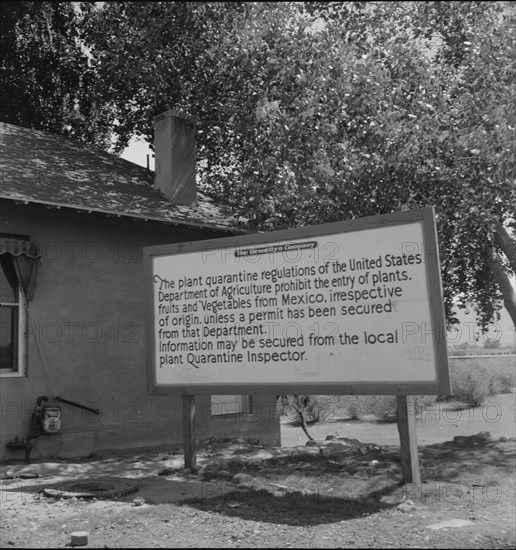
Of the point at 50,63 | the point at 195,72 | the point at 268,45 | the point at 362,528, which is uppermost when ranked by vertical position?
the point at 50,63

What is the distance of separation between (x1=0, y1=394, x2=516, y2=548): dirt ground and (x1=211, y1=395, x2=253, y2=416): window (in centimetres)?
165

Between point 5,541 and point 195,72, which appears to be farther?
point 195,72

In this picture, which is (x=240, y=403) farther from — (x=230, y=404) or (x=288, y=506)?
(x=288, y=506)

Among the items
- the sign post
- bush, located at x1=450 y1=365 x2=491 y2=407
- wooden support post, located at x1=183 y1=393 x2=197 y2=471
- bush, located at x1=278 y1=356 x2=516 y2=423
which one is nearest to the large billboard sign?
the sign post

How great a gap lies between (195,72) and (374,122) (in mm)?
6175

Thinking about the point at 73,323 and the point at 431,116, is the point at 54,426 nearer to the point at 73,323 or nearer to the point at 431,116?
the point at 73,323

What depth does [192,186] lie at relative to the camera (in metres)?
14.4

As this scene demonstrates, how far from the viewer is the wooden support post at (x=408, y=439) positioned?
24.4 feet

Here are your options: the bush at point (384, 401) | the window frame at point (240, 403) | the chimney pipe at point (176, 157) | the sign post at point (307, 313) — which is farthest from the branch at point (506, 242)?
the bush at point (384, 401)

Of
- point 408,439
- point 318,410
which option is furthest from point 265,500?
point 318,410

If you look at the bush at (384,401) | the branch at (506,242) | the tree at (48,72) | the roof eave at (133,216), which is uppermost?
the tree at (48,72)

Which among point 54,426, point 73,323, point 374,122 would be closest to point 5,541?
point 54,426

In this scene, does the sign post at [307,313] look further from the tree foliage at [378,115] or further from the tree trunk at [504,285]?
the tree trunk at [504,285]

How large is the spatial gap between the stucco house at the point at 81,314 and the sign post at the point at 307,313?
2.75 meters
